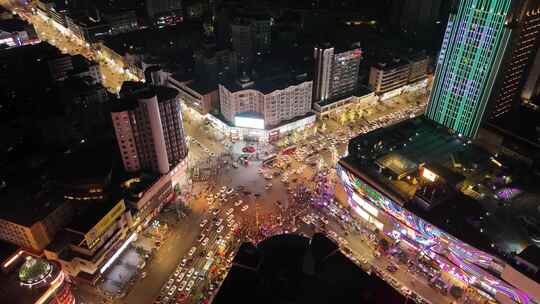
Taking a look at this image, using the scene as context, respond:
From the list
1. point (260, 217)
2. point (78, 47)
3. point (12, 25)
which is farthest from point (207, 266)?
point (12, 25)

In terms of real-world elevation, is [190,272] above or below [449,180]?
below

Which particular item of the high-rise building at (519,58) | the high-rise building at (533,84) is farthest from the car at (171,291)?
the high-rise building at (533,84)

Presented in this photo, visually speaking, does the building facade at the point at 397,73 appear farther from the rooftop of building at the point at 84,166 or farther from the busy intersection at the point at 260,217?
the rooftop of building at the point at 84,166

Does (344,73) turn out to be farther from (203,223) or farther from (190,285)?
(190,285)

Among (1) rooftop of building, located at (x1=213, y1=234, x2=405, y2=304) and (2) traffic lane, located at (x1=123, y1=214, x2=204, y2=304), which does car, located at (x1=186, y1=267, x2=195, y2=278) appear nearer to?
(2) traffic lane, located at (x1=123, y1=214, x2=204, y2=304)

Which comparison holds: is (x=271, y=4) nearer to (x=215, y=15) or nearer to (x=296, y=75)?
(x=215, y=15)

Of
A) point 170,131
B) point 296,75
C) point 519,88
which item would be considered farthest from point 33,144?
point 519,88
